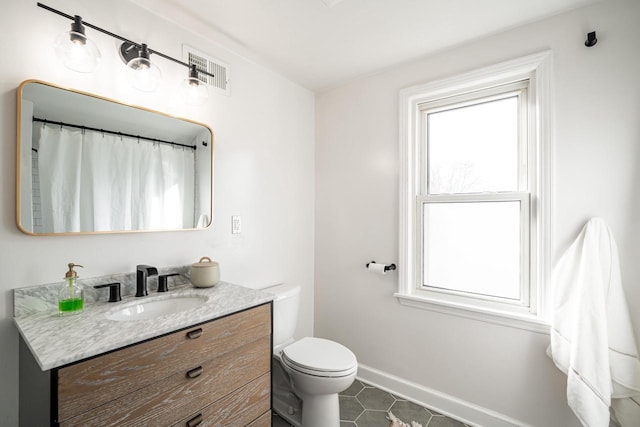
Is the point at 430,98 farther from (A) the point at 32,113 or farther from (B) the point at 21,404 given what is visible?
(B) the point at 21,404

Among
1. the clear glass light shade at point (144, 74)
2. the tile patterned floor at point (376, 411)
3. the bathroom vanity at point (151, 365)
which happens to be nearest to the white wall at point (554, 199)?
the tile patterned floor at point (376, 411)

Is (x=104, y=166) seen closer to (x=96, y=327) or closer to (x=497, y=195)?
(x=96, y=327)

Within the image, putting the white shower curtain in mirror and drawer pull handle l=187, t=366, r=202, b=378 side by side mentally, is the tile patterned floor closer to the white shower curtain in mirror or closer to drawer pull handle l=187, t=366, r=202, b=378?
drawer pull handle l=187, t=366, r=202, b=378

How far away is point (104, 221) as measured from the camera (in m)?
1.36

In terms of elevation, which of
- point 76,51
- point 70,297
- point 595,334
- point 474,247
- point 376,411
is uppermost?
point 76,51

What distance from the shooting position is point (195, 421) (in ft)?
3.64

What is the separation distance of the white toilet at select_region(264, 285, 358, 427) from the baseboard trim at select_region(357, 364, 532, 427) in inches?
23.5

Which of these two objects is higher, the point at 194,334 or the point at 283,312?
the point at 194,334

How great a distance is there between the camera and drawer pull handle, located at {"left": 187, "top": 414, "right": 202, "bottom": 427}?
110cm

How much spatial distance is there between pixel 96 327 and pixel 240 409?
0.67 metres

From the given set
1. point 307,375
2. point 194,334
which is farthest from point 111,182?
point 307,375

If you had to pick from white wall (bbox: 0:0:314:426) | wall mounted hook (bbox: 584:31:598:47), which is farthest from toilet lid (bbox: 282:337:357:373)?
wall mounted hook (bbox: 584:31:598:47)

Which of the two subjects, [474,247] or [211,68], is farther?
[474,247]

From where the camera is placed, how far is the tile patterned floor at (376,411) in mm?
1784
